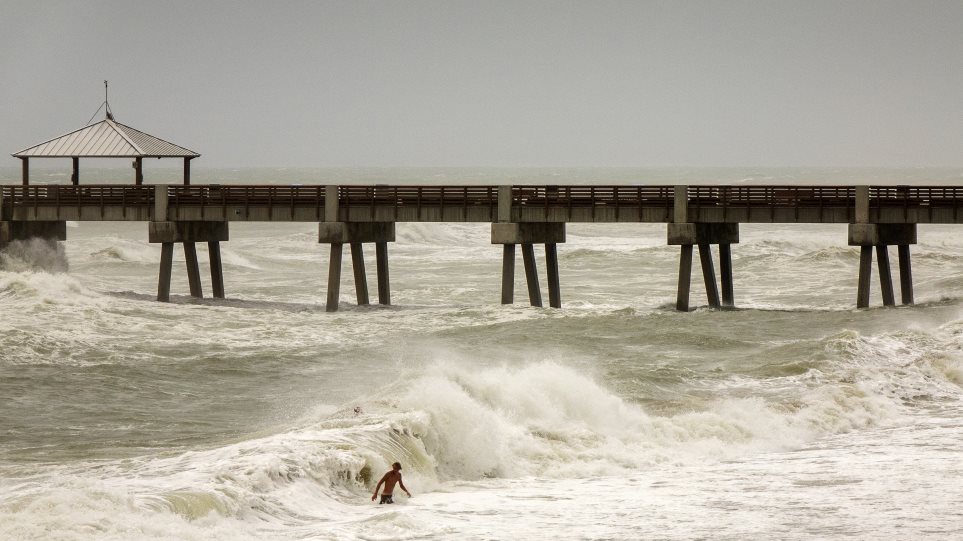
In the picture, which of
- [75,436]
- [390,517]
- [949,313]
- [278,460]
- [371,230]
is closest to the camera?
[390,517]

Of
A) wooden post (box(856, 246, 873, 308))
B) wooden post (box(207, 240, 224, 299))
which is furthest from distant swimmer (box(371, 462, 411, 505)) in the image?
wooden post (box(207, 240, 224, 299))

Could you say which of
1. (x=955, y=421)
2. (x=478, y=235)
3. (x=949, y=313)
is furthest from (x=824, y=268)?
(x=955, y=421)

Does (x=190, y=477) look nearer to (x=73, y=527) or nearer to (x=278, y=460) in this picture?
(x=278, y=460)

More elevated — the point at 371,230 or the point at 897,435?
the point at 371,230

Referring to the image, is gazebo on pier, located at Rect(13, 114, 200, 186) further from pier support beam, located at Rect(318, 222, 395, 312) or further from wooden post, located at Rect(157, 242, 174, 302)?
pier support beam, located at Rect(318, 222, 395, 312)

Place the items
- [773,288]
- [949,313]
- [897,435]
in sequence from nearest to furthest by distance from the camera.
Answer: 1. [897,435]
2. [949,313]
3. [773,288]

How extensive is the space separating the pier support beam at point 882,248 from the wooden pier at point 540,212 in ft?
0.10

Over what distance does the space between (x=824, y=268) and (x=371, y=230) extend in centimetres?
2902

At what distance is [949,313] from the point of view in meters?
38.6

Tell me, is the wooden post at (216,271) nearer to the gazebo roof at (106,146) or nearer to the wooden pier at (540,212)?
the wooden pier at (540,212)

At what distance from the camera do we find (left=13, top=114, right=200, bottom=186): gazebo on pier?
1848 inches

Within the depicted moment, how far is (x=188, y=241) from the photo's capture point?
44.1 meters

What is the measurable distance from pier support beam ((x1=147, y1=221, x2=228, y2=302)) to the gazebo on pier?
335 cm

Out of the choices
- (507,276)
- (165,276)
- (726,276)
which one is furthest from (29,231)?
(726,276)
